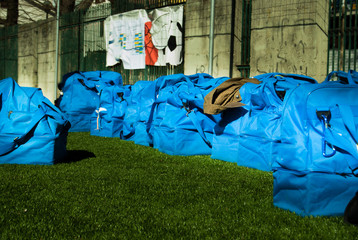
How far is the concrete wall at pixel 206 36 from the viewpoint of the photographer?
984 cm

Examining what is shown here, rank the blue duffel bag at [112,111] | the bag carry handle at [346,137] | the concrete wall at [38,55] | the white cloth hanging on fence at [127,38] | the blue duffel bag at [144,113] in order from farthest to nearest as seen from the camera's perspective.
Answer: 1. the concrete wall at [38,55]
2. the white cloth hanging on fence at [127,38]
3. the blue duffel bag at [112,111]
4. the blue duffel bag at [144,113]
5. the bag carry handle at [346,137]

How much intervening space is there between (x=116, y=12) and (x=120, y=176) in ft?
33.3

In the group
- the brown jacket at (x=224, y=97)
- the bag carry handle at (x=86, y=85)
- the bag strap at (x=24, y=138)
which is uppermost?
the bag carry handle at (x=86, y=85)

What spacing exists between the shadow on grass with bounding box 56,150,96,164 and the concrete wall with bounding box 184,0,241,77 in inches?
192

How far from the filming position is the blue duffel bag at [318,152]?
9.83 ft

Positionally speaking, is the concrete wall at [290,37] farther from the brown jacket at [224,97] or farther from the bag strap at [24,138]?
the bag strap at [24,138]

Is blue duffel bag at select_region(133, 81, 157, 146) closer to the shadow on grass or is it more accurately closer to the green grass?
the shadow on grass

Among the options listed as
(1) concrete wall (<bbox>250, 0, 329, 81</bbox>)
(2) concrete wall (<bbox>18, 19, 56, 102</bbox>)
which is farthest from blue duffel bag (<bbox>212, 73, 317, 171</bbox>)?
(2) concrete wall (<bbox>18, 19, 56, 102</bbox>)

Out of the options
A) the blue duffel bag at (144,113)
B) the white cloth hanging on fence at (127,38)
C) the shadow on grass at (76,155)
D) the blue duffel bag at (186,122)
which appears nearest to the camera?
the shadow on grass at (76,155)

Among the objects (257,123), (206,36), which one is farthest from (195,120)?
(206,36)

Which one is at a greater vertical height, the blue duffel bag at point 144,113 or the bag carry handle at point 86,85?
the bag carry handle at point 86,85

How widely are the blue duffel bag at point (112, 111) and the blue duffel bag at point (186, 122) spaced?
1.99m

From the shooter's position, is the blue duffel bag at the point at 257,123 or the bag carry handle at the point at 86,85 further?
the bag carry handle at the point at 86,85

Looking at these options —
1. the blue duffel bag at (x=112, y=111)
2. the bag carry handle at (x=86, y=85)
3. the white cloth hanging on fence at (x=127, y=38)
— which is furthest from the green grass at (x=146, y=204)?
the white cloth hanging on fence at (x=127, y=38)
